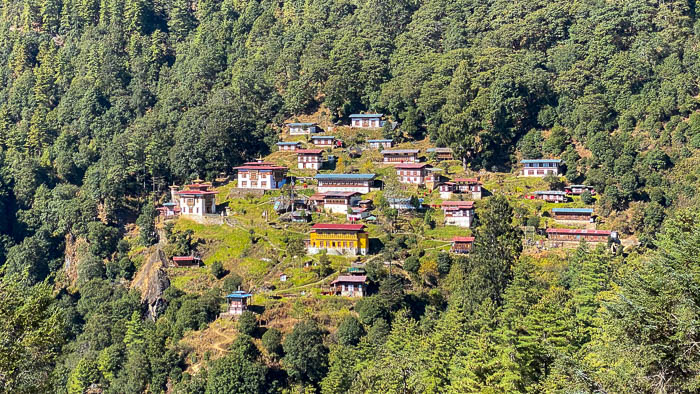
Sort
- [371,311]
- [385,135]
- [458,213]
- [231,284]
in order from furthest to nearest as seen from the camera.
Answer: [385,135] → [458,213] → [231,284] → [371,311]

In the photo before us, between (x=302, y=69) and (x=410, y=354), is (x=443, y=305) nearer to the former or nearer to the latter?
(x=410, y=354)

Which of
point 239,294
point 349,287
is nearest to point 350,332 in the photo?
point 349,287

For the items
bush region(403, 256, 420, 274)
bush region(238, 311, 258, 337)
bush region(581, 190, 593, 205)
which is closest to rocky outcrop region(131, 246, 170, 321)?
bush region(238, 311, 258, 337)

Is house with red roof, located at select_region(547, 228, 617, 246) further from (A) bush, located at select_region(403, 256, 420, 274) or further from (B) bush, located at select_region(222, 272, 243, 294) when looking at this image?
(B) bush, located at select_region(222, 272, 243, 294)

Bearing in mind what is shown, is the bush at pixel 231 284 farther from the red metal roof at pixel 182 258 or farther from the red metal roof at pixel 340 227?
the red metal roof at pixel 340 227

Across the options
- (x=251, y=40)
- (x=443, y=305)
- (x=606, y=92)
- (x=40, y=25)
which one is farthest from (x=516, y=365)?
(x=40, y=25)

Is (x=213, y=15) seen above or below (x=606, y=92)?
above

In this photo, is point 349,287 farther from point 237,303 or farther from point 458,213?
point 458,213
